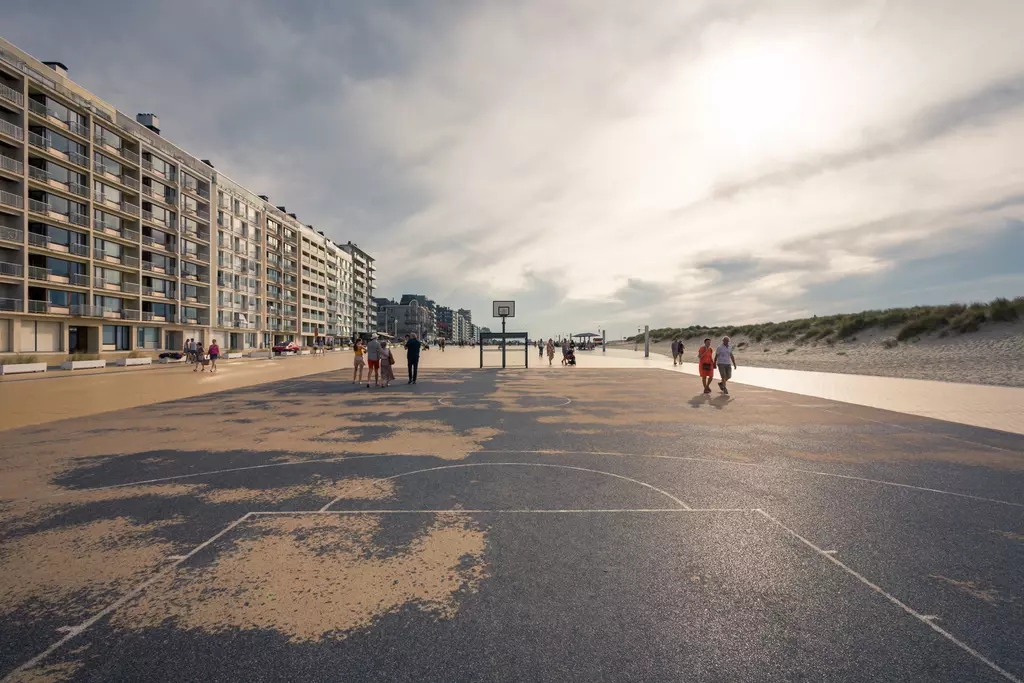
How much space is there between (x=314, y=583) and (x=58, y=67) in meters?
55.1

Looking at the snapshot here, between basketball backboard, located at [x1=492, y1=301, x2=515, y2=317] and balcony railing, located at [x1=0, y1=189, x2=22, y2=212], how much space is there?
34968 mm

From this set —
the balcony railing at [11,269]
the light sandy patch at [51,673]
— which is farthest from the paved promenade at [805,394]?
the balcony railing at [11,269]

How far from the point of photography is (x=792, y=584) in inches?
146

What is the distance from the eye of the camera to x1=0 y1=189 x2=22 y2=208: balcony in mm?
32344

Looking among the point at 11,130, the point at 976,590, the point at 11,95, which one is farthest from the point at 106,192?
the point at 976,590

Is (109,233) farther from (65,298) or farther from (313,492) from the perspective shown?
(313,492)

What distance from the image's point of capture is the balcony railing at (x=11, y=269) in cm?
3291

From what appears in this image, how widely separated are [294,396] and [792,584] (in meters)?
15.2

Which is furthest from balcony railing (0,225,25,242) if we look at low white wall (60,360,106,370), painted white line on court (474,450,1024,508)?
painted white line on court (474,450,1024,508)

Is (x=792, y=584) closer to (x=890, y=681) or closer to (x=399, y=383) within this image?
(x=890, y=681)

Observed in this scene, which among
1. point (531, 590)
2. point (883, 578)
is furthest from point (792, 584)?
point (531, 590)

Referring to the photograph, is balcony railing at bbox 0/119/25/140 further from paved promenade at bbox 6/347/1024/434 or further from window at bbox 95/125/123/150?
paved promenade at bbox 6/347/1024/434

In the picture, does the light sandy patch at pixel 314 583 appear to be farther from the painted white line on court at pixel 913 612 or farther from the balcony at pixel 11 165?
the balcony at pixel 11 165

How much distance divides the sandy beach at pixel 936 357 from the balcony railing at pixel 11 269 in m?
53.1
